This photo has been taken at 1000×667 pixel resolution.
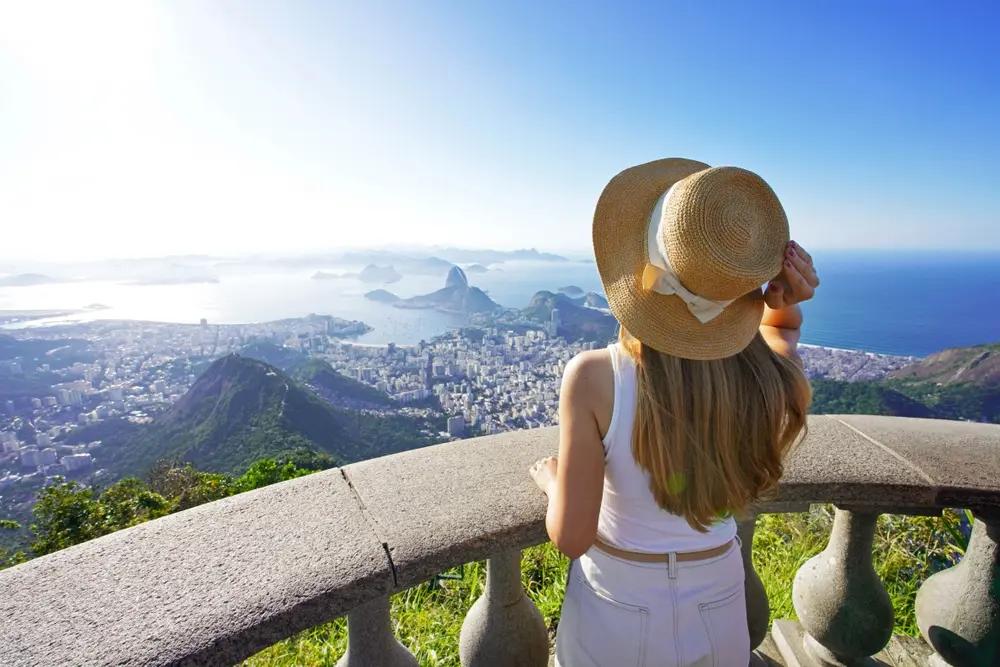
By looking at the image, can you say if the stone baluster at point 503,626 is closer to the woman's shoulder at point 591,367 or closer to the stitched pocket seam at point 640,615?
the stitched pocket seam at point 640,615

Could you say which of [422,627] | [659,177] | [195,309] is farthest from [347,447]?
[195,309]

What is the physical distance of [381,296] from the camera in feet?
390

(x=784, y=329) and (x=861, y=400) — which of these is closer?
(x=784, y=329)

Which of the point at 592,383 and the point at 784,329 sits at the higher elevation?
the point at 784,329

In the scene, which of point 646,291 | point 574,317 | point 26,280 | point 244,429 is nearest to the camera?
point 646,291

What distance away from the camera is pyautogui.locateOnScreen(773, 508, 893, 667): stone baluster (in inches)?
70.0

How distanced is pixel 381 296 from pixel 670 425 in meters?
121

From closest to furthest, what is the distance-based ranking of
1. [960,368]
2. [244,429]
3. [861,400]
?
[861,400] < [960,368] < [244,429]

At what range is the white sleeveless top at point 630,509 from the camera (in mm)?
1209

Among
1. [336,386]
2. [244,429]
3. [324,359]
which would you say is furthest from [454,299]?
[244,429]

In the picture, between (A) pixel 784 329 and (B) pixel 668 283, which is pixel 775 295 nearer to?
(A) pixel 784 329

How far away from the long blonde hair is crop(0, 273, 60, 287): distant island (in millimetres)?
136316

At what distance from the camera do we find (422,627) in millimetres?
2613

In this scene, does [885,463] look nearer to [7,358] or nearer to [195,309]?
[7,358]
